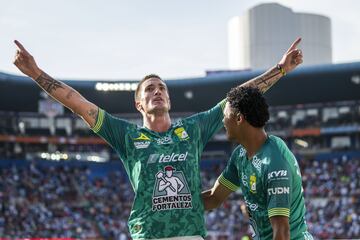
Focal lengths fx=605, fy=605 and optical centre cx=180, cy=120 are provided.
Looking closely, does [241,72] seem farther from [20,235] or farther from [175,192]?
[175,192]

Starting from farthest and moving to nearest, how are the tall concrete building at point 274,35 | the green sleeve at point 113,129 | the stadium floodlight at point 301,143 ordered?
the tall concrete building at point 274,35 < the stadium floodlight at point 301,143 < the green sleeve at point 113,129

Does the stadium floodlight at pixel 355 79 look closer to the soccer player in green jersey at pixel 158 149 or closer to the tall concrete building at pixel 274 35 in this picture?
the tall concrete building at pixel 274 35

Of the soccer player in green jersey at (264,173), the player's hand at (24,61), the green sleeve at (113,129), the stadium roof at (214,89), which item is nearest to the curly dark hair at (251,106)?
the soccer player in green jersey at (264,173)

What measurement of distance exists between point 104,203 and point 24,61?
35.6 m

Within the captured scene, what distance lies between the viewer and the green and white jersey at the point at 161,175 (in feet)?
17.3

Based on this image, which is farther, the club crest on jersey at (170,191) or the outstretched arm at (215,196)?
the outstretched arm at (215,196)

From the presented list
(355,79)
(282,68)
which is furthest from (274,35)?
(282,68)

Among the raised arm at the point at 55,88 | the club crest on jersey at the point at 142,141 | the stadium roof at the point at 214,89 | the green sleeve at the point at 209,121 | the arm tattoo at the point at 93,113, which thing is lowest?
the club crest on jersey at the point at 142,141

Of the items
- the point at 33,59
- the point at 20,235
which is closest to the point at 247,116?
the point at 33,59

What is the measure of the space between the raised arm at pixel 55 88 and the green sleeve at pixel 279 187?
191cm

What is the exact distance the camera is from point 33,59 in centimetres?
557

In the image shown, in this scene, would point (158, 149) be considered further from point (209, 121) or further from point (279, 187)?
point (279, 187)

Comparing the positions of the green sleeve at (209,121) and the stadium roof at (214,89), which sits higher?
the stadium roof at (214,89)

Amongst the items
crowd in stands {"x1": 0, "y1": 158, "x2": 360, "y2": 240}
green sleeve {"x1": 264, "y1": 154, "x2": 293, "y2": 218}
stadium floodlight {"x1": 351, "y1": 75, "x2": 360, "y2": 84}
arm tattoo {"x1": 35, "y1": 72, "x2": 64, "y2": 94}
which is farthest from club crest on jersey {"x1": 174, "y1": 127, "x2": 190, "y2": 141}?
stadium floodlight {"x1": 351, "y1": 75, "x2": 360, "y2": 84}
